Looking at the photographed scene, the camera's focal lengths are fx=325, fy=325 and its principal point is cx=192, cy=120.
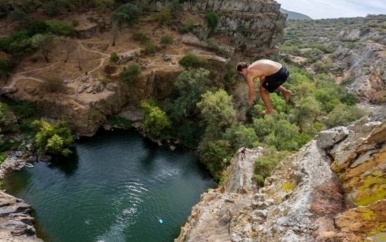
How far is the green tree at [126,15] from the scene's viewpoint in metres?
48.2

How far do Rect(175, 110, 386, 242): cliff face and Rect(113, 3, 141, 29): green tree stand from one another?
41.0 m

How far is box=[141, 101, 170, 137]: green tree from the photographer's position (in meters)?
39.0

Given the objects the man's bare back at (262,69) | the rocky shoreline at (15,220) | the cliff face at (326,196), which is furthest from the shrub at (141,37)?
the man's bare back at (262,69)

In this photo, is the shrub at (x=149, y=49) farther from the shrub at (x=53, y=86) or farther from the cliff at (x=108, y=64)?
the shrub at (x=53, y=86)

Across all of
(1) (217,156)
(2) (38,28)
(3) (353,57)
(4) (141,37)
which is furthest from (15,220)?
(3) (353,57)

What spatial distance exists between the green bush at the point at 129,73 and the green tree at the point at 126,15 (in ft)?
32.8

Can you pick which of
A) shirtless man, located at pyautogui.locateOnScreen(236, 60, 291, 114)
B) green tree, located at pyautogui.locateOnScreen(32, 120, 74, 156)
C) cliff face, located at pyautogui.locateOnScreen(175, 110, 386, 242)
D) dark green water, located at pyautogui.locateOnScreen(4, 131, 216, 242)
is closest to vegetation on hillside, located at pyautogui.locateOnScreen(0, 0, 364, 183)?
green tree, located at pyautogui.locateOnScreen(32, 120, 74, 156)

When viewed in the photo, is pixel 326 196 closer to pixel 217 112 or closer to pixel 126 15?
pixel 217 112

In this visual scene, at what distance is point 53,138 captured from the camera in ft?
110

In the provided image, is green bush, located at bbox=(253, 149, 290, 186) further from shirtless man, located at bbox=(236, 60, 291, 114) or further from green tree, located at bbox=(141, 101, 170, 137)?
green tree, located at bbox=(141, 101, 170, 137)

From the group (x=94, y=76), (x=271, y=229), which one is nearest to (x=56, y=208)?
(x=94, y=76)

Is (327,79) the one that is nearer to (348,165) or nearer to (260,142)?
(260,142)

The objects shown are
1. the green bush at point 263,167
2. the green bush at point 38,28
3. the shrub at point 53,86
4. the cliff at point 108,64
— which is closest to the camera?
the green bush at point 263,167

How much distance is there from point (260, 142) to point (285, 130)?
3.06 m
